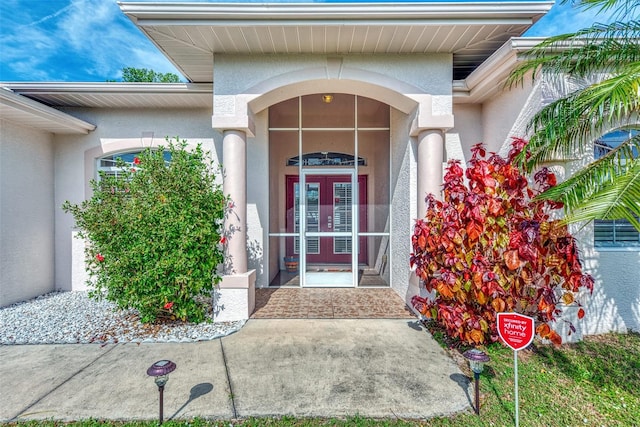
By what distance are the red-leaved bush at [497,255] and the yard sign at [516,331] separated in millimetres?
1016

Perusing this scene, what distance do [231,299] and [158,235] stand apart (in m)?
1.68

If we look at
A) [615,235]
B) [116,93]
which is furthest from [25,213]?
[615,235]

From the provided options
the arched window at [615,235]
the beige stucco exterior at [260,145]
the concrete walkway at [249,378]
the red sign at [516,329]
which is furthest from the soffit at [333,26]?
the concrete walkway at [249,378]

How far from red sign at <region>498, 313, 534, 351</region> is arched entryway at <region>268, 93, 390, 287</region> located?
4.54 metres

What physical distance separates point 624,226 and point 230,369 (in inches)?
275

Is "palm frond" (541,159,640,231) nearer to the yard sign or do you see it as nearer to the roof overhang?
the yard sign

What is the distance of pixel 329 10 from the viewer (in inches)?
182

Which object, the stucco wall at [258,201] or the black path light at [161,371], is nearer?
the black path light at [161,371]

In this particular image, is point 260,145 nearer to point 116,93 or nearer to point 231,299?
point 116,93

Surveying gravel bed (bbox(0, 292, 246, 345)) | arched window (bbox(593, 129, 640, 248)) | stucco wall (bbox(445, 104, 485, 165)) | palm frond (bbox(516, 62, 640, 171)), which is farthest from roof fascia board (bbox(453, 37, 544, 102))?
gravel bed (bbox(0, 292, 246, 345))

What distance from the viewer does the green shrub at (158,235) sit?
4953 mm

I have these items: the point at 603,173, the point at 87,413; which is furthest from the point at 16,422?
the point at 603,173

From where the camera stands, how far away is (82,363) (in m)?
4.09

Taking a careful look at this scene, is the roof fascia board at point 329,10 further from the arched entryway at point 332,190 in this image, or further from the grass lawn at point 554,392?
the grass lawn at point 554,392
